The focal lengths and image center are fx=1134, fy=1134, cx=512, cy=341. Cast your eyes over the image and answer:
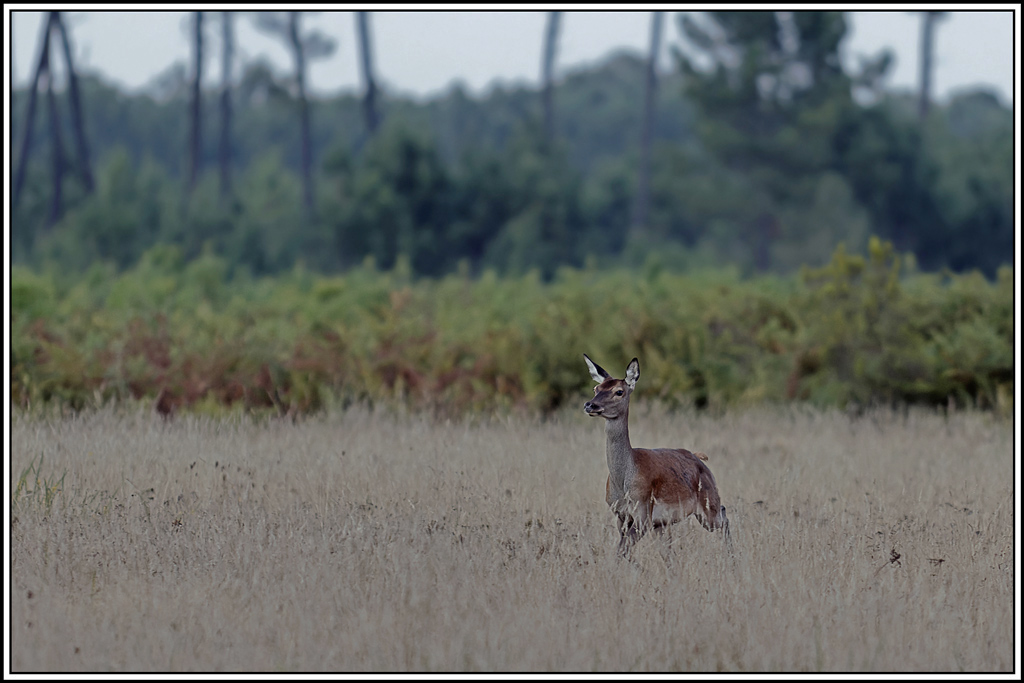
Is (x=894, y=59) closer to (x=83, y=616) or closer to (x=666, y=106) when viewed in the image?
(x=666, y=106)

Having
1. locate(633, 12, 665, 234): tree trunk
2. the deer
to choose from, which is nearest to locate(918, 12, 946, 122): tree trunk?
locate(633, 12, 665, 234): tree trunk

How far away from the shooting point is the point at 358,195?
30.5 m

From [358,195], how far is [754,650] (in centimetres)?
2659

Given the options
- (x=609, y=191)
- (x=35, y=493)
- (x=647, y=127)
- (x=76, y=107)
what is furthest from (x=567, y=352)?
(x=609, y=191)

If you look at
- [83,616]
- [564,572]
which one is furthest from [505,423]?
[83,616]

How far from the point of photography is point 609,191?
37.9 metres

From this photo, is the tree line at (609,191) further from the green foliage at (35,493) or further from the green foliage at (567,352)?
the green foliage at (35,493)

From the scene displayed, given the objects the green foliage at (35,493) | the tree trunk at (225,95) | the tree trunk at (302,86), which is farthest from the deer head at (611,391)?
the tree trunk at (225,95)

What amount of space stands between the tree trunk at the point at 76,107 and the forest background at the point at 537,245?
10 cm

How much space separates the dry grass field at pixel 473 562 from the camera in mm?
4938

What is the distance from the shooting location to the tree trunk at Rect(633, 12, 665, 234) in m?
33.0

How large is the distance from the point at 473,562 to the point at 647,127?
93.9 feet

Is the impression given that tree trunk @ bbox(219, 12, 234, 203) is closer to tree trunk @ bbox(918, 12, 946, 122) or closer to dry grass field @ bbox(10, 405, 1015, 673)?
tree trunk @ bbox(918, 12, 946, 122)

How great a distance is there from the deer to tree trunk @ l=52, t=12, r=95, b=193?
77.6 feet
